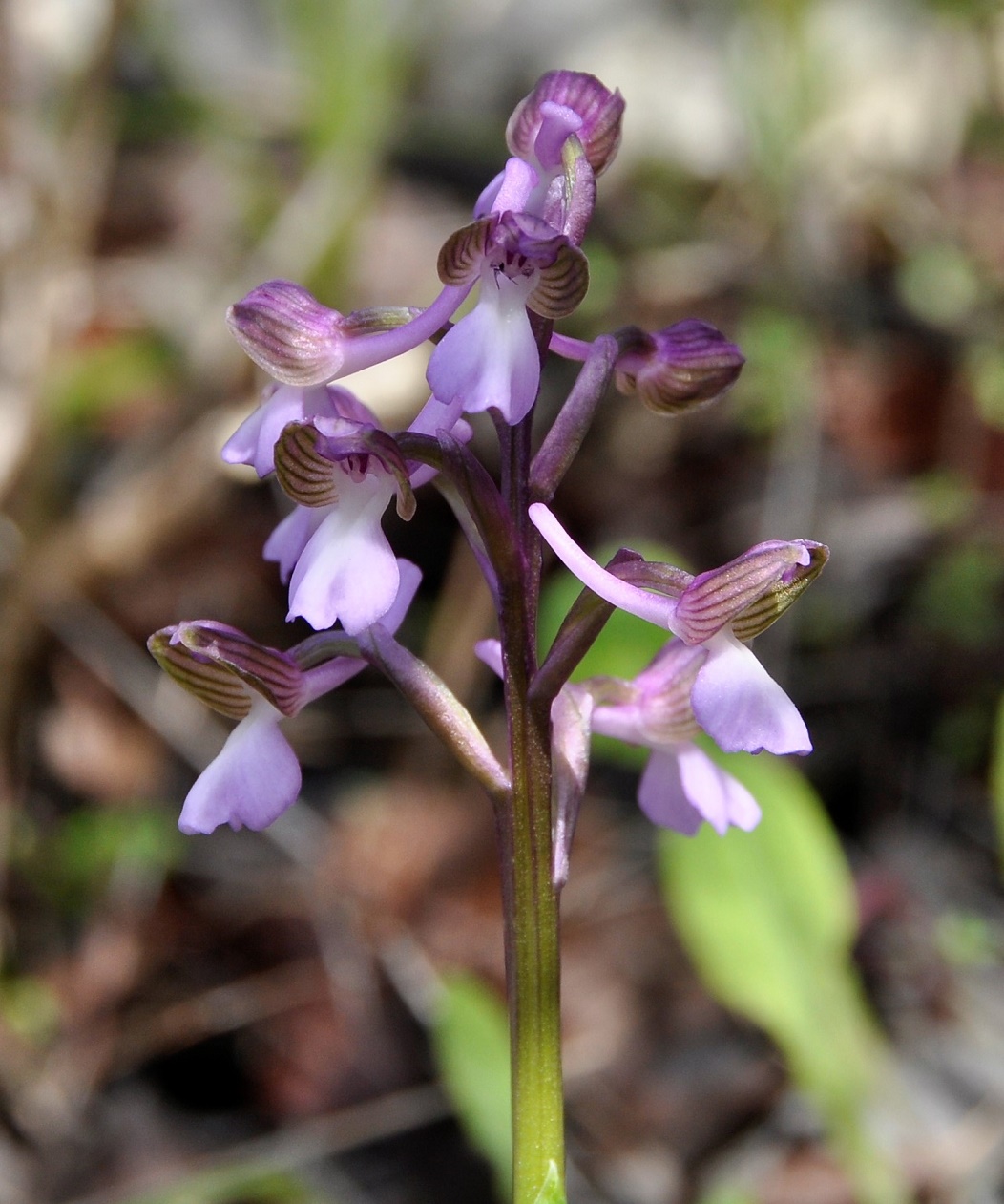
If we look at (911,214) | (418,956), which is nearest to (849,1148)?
(418,956)

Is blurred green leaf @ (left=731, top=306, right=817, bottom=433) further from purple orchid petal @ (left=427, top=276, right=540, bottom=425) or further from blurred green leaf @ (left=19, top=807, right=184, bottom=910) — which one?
purple orchid petal @ (left=427, top=276, right=540, bottom=425)

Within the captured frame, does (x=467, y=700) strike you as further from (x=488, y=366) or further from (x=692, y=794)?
(x=488, y=366)

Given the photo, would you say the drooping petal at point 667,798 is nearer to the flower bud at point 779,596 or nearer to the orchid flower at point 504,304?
the flower bud at point 779,596

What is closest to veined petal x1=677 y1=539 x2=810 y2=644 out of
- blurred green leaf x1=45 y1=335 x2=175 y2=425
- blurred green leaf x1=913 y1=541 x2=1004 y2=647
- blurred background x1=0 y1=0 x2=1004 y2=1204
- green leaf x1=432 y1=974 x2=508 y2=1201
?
blurred background x1=0 y1=0 x2=1004 y2=1204

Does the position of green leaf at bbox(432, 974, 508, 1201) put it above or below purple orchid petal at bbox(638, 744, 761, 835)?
below

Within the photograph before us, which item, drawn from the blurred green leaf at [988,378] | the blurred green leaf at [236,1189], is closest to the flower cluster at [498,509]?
the blurred green leaf at [236,1189]

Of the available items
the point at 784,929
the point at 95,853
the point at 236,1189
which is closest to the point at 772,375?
the point at 784,929

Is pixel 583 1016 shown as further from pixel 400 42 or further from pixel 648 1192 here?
pixel 400 42
